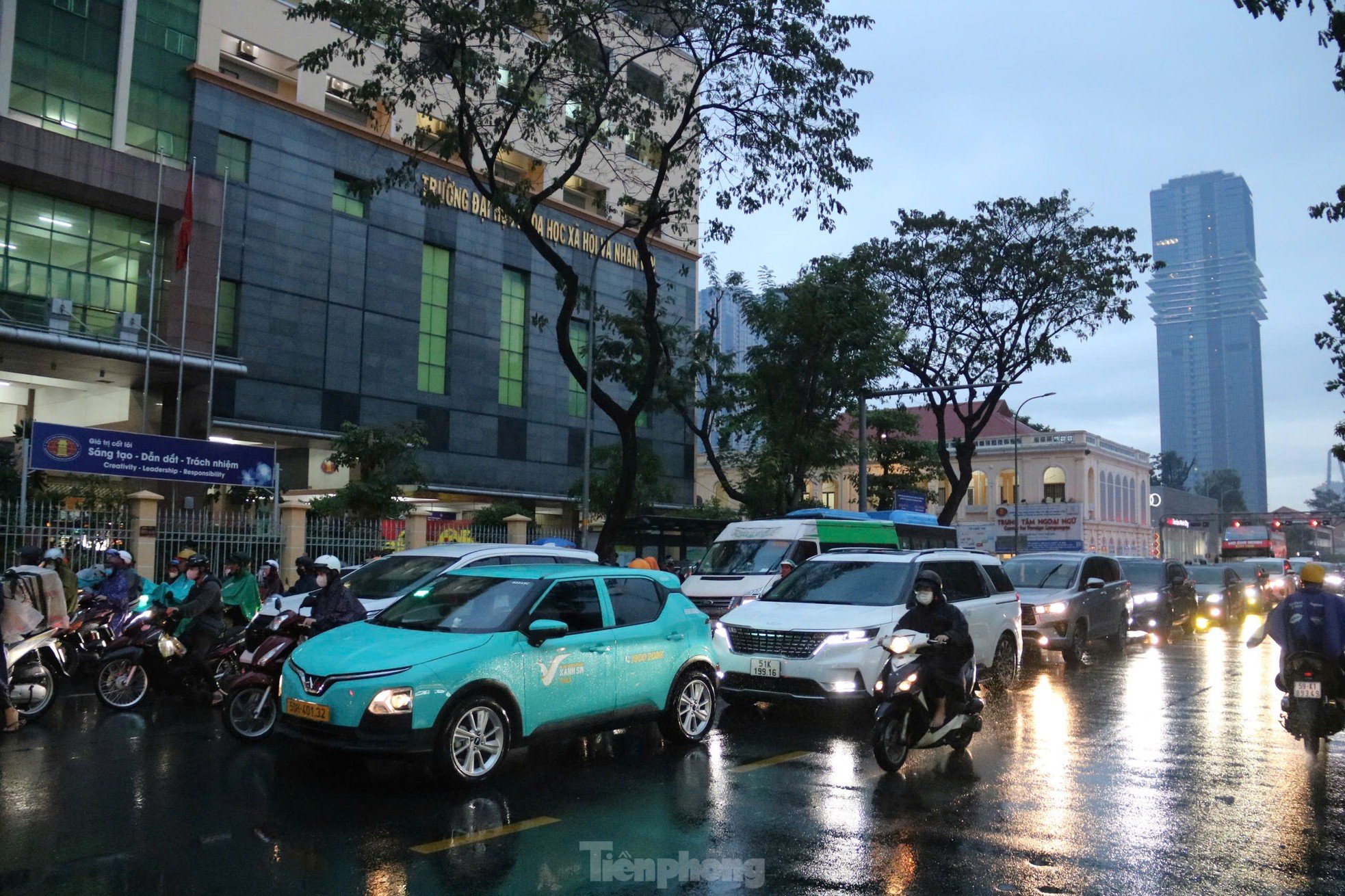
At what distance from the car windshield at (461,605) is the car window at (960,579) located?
5.75 m

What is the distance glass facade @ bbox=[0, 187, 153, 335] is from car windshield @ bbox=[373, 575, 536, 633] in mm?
23661

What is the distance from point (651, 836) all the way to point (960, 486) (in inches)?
1135

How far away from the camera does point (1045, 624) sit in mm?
17328

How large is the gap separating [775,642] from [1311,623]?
15.8 feet

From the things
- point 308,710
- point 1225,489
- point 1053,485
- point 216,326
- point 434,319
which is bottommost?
point 308,710

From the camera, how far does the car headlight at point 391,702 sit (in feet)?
23.8

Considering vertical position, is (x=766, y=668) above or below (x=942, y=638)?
below

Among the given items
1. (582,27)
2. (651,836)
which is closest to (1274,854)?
(651,836)

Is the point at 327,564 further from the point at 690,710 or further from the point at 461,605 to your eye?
the point at 690,710

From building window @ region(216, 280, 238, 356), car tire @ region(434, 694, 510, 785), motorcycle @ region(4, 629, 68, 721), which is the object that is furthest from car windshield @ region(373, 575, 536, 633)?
building window @ region(216, 280, 238, 356)

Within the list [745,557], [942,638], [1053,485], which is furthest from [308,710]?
[1053,485]

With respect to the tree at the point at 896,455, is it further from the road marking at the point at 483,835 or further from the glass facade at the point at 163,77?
the road marking at the point at 483,835

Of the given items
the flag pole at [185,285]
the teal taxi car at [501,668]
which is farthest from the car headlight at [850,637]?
the flag pole at [185,285]

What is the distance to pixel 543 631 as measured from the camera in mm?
8023
